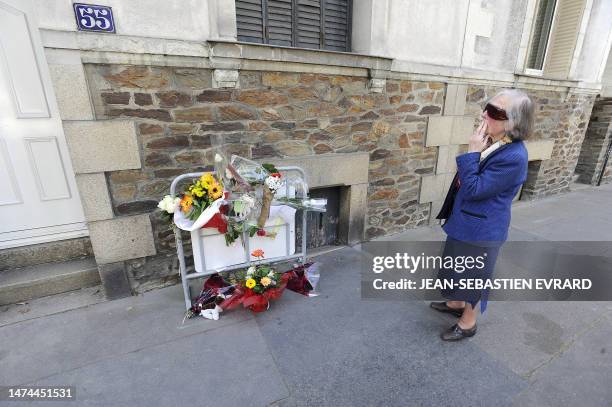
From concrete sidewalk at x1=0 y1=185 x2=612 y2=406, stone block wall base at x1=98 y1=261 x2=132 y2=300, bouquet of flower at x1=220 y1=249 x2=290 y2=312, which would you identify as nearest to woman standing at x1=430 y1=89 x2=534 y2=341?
concrete sidewalk at x1=0 y1=185 x2=612 y2=406

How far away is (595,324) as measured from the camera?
2506mm

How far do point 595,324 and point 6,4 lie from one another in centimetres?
530

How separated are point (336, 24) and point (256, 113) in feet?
4.72

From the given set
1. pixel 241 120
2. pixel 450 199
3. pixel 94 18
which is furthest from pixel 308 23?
pixel 450 199

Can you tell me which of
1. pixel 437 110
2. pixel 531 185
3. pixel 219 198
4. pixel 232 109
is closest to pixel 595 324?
pixel 437 110

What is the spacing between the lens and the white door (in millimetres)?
2380

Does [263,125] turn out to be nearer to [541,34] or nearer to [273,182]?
[273,182]

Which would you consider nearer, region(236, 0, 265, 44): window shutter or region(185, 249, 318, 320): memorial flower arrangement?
region(185, 249, 318, 320): memorial flower arrangement

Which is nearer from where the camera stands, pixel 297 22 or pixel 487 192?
pixel 487 192

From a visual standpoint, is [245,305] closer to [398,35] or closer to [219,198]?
[219,198]

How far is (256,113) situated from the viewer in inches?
111

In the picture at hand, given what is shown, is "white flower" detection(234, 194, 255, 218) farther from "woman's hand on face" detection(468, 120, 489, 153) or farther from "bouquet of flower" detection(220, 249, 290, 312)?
"woman's hand on face" detection(468, 120, 489, 153)

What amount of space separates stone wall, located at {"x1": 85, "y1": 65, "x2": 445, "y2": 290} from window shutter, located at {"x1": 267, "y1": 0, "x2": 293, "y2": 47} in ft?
1.49

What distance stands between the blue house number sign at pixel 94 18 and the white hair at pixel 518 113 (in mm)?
2704
